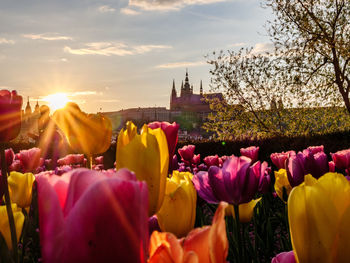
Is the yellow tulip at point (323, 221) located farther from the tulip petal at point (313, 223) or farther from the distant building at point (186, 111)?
the distant building at point (186, 111)

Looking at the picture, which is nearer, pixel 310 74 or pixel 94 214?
pixel 94 214

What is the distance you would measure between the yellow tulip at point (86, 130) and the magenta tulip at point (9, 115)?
0.14 metres

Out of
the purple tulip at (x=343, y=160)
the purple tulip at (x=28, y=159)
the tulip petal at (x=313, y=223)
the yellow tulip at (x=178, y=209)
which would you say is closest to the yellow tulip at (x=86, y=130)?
the yellow tulip at (x=178, y=209)

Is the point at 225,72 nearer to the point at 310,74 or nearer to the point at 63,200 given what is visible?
the point at 310,74

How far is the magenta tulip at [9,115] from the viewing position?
1077 millimetres

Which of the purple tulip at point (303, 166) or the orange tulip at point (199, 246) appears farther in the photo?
the purple tulip at point (303, 166)

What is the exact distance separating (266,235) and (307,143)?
522cm

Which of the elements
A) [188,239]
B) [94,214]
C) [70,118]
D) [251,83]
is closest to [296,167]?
[70,118]

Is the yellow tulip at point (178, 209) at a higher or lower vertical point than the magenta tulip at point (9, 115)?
lower

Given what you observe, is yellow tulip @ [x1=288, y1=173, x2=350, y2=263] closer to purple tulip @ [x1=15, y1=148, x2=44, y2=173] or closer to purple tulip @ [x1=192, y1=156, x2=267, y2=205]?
purple tulip @ [x1=192, y1=156, x2=267, y2=205]

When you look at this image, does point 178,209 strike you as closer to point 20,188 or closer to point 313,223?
point 313,223

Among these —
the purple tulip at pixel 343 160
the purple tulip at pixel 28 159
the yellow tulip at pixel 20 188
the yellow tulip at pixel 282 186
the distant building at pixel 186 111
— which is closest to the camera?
the yellow tulip at pixel 20 188

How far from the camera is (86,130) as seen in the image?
1238 mm

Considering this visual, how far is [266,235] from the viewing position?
3.19 metres
